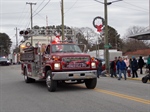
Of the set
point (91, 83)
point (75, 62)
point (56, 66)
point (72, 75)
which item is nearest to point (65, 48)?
point (75, 62)

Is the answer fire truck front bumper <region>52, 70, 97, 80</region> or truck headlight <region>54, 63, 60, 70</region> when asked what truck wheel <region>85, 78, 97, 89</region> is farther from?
truck headlight <region>54, 63, 60, 70</region>

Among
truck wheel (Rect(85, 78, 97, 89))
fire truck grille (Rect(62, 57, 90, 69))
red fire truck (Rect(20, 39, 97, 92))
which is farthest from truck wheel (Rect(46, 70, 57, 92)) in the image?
truck wheel (Rect(85, 78, 97, 89))

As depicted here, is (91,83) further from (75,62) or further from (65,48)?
(65,48)

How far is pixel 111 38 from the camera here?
105188 millimetres

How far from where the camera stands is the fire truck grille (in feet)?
42.7

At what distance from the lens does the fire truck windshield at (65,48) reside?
14188 mm

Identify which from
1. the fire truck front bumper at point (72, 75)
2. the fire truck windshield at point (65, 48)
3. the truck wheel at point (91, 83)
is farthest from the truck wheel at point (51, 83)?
the truck wheel at point (91, 83)

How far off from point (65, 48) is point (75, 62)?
4.96ft

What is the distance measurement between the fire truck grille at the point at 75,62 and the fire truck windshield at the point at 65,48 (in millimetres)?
1183

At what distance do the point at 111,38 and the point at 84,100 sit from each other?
9560 centimetres

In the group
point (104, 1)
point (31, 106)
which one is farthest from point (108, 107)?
point (104, 1)

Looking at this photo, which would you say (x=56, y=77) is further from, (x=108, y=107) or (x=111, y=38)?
(x=111, y=38)

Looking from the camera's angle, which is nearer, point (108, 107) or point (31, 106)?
point (108, 107)

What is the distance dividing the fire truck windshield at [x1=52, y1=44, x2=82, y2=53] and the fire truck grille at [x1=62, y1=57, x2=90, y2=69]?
118 centimetres
